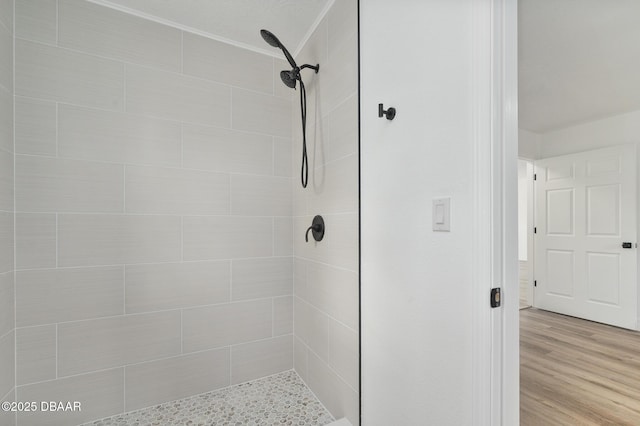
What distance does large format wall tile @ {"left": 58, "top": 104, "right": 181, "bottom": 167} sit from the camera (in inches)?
57.7

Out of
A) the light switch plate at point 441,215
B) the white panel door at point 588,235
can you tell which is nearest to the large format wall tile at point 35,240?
the light switch plate at point 441,215

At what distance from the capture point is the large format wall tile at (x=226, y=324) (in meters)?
1.71

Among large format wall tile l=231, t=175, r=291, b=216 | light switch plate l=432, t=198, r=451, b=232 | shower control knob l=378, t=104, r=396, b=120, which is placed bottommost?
light switch plate l=432, t=198, r=451, b=232

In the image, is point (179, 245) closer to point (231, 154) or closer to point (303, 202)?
point (231, 154)

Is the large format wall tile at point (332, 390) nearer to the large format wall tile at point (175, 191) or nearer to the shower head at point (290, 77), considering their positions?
the large format wall tile at point (175, 191)

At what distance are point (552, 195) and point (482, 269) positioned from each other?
4011 millimetres

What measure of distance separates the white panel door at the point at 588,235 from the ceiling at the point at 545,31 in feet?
3.03

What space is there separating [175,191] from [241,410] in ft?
4.17

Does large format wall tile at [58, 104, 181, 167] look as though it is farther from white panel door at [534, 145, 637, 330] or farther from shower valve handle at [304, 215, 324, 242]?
white panel door at [534, 145, 637, 330]

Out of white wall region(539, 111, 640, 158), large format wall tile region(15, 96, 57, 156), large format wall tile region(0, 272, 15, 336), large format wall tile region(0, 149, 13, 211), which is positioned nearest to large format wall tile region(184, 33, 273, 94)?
large format wall tile region(15, 96, 57, 156)

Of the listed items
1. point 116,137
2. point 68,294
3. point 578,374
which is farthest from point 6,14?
point 578,374

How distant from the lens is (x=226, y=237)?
1796 mm

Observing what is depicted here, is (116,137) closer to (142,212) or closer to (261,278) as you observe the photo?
(142,212)

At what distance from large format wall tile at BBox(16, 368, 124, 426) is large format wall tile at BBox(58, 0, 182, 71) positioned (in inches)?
66.3
